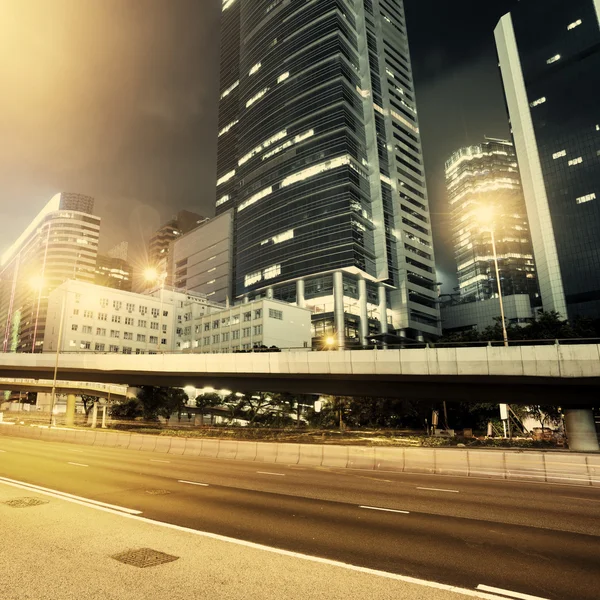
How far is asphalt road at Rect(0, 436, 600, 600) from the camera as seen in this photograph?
22.1 ft

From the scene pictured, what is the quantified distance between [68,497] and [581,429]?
115ft

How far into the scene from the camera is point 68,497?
11.4m

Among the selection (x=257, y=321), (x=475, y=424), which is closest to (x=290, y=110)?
(x=257, y=321)

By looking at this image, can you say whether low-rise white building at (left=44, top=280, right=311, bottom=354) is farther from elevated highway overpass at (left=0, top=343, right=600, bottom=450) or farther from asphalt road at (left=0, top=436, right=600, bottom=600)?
asphalt road at (left=0, top=436, right=600, bottom=600)

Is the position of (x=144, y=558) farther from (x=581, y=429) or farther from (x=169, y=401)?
(x=169, y=401)

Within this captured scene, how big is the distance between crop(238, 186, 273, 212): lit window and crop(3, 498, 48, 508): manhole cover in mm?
126852

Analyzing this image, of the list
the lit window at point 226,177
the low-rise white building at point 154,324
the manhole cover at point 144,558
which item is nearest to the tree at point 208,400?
the low-rise white building at point 154,324

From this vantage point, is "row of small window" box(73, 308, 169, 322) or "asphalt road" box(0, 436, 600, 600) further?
"row of small window" box(73, 308, 169, 322)

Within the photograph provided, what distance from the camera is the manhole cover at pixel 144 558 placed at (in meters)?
6.43

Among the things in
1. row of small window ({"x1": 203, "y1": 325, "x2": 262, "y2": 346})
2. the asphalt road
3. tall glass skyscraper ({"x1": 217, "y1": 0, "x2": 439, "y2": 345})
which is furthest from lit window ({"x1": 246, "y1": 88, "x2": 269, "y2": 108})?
the asphalt road

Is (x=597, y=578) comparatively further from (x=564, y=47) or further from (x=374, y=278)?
(x=564, y=47)

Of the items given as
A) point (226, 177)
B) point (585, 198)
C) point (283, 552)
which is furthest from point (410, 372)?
point (226, 177)

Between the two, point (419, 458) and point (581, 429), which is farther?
point (581, 429)

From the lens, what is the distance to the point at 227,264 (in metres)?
158
